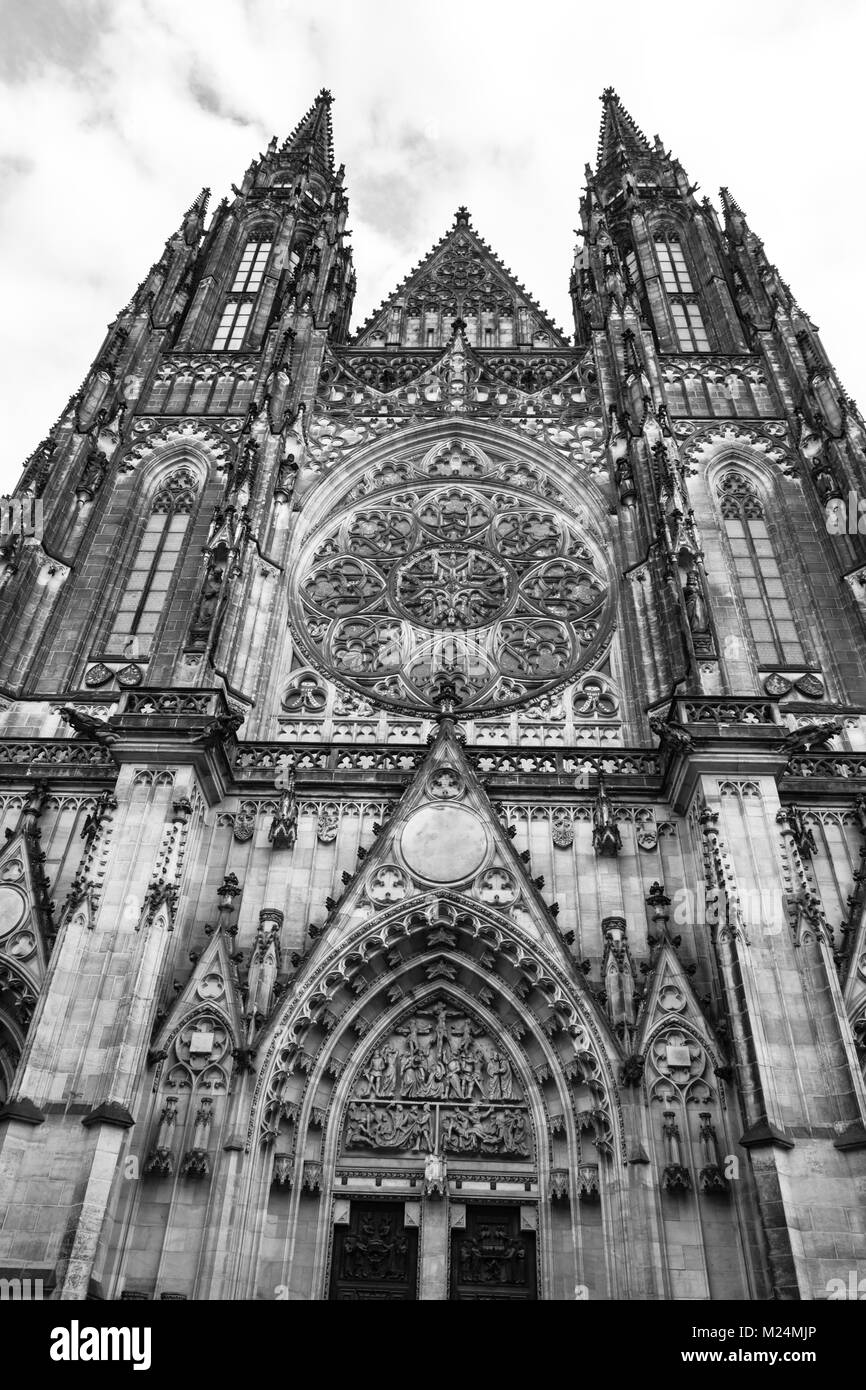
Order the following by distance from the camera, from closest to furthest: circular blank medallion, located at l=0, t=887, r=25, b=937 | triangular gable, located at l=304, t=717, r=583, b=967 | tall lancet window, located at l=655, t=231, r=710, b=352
Result: 1. triangular gable, located at l=304, t=717, r=583, b=967
2. circular blank medallion, located at l=0, t=887, r=25, b=937
3. tall lancet window, located at l=655, t=231, r=710, b=352

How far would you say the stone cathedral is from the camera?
9.84 m

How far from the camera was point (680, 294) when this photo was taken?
22.5 m

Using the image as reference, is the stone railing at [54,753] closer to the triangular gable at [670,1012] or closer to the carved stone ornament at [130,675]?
the carved stone ornament at [130,675]

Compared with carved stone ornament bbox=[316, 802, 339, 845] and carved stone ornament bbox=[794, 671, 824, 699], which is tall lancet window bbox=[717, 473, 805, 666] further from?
carved stone ornament bbox=[316, 802, 339, 845]

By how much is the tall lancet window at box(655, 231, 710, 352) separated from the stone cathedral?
4.27 ft

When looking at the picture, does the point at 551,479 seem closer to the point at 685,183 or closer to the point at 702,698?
the point at 702,698

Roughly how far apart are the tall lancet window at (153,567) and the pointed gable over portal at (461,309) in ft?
20.1

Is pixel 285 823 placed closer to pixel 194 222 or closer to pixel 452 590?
pixel 452 590

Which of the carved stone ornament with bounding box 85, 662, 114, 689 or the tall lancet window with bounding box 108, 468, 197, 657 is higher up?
the tall lancet window with bounding box 108, 468, 197, 657

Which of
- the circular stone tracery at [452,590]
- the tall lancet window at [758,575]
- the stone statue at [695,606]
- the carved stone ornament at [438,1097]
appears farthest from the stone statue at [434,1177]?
the tall lancet window at [758,575]

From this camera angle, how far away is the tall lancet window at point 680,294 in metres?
21.2

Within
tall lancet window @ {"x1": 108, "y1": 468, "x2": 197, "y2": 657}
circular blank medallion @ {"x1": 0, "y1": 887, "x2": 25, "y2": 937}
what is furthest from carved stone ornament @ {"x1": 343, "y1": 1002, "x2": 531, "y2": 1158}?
tall lancet window @ {"x1": 108, "y1": 468, "x2": 197, "y2": 657}

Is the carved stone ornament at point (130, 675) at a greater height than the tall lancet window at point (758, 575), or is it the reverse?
the tall lancet window at point (758, 575)

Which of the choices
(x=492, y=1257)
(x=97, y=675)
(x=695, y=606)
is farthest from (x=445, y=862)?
(x=97, y=675)
